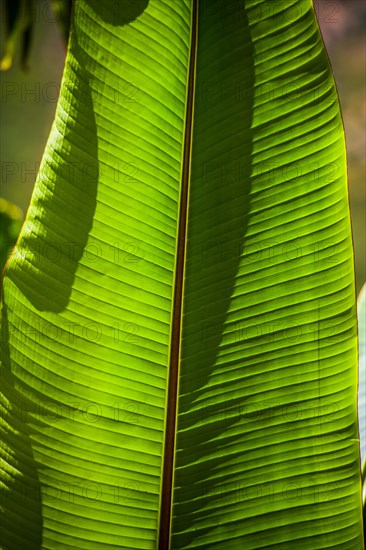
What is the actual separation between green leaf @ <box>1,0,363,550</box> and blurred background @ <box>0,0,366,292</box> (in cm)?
121

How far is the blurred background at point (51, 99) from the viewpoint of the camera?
5.45 feet

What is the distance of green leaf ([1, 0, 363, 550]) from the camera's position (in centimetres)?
36

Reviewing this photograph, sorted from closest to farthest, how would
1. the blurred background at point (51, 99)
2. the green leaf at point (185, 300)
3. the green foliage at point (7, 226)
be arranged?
1. the green leaf at point (185, 300)
2. the green foliage at point (7, 226)
3. the blurred background at point (51, 99)

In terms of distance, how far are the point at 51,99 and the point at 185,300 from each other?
1.42 m

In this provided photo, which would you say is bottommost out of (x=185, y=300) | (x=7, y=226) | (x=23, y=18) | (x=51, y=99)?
(x=185, y=300)

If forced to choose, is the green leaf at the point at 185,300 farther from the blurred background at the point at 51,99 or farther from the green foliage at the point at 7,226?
the blurred background at the point at 51,99

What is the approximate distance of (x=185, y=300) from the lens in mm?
398

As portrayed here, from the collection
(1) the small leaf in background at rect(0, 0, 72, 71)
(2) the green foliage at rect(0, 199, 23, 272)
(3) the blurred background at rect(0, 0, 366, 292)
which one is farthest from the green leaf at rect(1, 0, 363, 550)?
(3) the blurred background at rect(0, 0, 366, 292)

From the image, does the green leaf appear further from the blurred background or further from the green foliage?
the blurred background

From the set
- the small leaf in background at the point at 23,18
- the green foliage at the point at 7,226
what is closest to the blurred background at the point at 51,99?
the small leaf in background at the point at 23,18

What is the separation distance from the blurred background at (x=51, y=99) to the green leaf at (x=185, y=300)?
1.21 m

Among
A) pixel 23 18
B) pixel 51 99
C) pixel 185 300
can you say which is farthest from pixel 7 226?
pixel 51 99

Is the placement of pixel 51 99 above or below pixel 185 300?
above

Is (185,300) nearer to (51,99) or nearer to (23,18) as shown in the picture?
(23,18)
